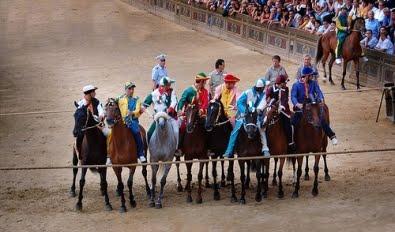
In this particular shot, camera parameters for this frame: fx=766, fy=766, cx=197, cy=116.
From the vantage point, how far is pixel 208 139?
1436cm

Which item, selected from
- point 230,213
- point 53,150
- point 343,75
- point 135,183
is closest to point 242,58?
point 343,75

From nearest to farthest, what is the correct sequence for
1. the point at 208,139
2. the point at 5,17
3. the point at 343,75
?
the point at 208,139, the point at 343,75, the point at 5,17

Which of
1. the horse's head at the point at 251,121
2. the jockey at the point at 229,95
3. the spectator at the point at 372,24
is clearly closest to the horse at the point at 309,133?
the horse's head at the point at 251,121

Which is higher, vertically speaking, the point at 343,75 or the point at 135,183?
the point at 343,75

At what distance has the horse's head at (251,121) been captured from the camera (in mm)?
13594

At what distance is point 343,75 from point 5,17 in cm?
2399

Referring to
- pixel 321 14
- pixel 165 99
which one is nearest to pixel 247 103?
pixel 165 99

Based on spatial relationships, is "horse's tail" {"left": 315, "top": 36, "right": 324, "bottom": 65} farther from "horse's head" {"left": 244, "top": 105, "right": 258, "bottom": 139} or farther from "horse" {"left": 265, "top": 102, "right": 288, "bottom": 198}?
"horse's head" {"left": 244, "top": 105, "right": 258, "bottom": 139}

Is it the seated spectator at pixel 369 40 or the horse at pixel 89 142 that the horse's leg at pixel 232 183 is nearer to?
the horse at pixel 89 142

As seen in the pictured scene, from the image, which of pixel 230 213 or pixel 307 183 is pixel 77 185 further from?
pixel 307 183

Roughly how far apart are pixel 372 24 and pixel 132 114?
11.8 meters

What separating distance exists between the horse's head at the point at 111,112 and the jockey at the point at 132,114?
0.41 m

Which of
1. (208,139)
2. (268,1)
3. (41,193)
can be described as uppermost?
(268,1)

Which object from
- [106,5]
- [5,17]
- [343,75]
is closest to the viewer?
[343,75]
